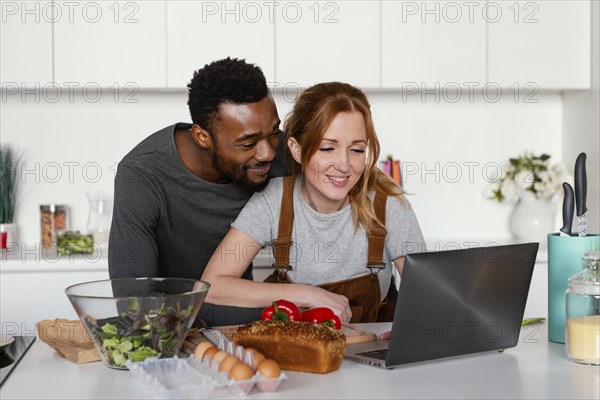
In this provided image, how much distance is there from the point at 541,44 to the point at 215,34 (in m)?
1.38

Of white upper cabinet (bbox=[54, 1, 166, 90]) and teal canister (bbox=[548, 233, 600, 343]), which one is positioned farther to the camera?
white upper cabinet (bbox=[54, 1, 166, 90])

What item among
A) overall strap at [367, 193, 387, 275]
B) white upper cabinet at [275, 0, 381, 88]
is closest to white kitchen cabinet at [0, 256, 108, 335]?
white upper cabinet at [275, 0, 381, 88]

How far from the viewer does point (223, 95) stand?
2061mm

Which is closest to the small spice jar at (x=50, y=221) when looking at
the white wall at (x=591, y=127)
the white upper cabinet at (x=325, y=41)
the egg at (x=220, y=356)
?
the white upper cabinet at (x=325, y=41)

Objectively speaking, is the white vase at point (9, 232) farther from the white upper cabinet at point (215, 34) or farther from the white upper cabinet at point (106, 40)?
the white upper cabinet at point (215, 34)

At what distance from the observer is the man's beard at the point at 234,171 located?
210 cm

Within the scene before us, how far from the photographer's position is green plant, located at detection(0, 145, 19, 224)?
3523 millimetres

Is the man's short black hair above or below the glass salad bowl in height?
above

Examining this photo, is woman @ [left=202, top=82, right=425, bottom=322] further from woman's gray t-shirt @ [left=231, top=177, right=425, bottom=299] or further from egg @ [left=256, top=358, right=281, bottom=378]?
egg @ [left=256, top=358, right=281, bottom=378]

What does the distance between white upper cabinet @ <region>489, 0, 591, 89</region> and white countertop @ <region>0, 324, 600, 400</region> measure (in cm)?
213

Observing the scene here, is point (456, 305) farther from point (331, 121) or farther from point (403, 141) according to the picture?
point (403, 141)

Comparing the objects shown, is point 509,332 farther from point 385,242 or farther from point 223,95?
point 223,95

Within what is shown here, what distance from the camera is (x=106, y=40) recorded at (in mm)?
3328

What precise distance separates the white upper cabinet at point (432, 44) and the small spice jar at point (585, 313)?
2.04 metres
